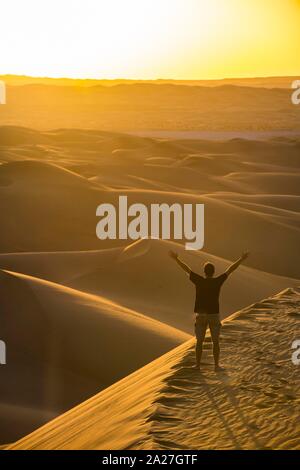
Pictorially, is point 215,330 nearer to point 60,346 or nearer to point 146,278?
point 60,346

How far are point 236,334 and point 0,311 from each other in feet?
18.5

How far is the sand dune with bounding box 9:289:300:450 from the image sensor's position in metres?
6.91

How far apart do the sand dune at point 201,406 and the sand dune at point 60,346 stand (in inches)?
114

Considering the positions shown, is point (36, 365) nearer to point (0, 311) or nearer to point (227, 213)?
point (0, 311)

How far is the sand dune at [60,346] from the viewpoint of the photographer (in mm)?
12336

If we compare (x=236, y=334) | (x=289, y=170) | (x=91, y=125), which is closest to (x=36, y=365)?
(x=236, y=334)

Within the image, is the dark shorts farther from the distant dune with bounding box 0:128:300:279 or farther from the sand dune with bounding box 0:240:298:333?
the distant dune with bounding box 0:128:300:279

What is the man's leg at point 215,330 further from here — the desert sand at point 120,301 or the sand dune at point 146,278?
the sand dune at point 146,278

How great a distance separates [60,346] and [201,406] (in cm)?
639

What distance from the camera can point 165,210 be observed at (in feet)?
98.1

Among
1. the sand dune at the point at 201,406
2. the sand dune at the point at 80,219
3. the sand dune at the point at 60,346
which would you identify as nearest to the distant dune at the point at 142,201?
the sand dune at the point at 80,219

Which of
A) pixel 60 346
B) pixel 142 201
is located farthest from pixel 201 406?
pixel 142 201

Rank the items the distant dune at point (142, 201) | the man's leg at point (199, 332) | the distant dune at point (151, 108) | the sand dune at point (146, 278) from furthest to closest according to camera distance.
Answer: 1. the distant dune at point (151, 108)
2. the distant dune at point (142, 201)
3. the sand dune at point (146, 278)
4. the man's leg at point (199, 332)

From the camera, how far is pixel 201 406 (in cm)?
761
